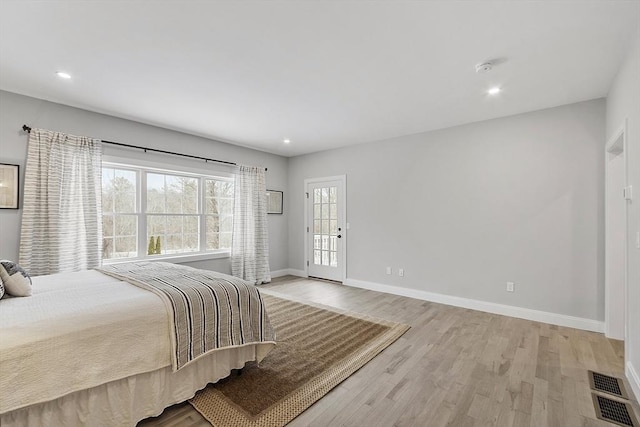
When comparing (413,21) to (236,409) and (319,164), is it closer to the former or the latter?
(236,409)

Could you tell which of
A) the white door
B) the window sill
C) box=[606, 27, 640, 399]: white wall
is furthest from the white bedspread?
the white door

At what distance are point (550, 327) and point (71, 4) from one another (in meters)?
5.16

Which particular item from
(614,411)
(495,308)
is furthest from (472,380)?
(495,308)

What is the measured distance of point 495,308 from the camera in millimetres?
3830

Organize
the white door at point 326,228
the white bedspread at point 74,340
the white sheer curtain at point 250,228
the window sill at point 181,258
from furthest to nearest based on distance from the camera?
the white door at point 326,228 → the white sheer curtain at point 250,228 → the window sill at point 181,258 → the white bedspread at point 74,340

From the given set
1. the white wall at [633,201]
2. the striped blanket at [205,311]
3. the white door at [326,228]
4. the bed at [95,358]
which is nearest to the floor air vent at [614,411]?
the white wall at [633,201]

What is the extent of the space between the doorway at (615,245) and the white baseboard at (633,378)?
1.00 metres

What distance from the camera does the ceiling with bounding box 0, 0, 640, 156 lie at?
6.25 ft

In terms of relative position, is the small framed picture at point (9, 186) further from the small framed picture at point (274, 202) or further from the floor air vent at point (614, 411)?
the floor air vent at point (614, 411)

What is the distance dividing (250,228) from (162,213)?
4.77 ft

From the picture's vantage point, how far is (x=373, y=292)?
4863mm

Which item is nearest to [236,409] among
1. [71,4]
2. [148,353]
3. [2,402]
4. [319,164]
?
[148,353]

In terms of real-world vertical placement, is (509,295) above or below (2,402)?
below

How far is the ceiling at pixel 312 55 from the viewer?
6.25 ft
